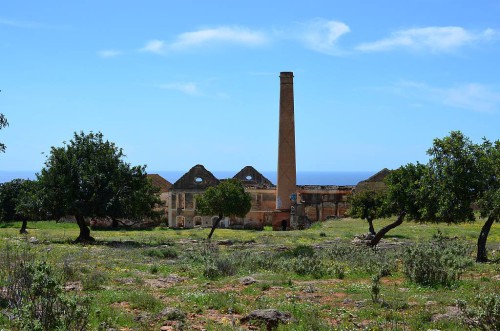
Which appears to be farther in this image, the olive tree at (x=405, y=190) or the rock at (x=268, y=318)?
the olive tree at (x=405, y=190)

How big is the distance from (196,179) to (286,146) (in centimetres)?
1464

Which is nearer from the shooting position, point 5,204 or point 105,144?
point 105,144

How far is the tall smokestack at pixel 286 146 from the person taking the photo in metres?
70.2

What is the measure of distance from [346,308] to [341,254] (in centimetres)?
1430

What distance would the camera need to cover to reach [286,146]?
2822 inches

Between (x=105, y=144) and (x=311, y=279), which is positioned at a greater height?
(x=105, y=144)

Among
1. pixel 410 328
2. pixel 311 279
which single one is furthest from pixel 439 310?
pixel 311 279

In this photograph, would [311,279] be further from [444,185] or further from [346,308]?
[444,185]

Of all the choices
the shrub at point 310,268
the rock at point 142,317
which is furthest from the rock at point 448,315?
the shrub at point 310,268

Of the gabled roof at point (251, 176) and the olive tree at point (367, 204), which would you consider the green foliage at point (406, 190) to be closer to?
the olive tree at point (367, 204)

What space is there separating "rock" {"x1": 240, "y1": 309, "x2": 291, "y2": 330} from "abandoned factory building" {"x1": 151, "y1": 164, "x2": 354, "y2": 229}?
63.4 m

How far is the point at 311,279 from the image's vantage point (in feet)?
75.7

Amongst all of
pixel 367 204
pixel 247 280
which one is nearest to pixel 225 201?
pixel 367 204

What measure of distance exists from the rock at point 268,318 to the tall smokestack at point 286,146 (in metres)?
56.0
